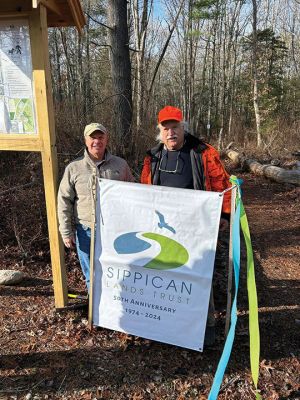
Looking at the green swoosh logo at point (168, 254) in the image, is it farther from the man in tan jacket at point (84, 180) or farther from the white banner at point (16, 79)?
the white banner at point (16, 79)

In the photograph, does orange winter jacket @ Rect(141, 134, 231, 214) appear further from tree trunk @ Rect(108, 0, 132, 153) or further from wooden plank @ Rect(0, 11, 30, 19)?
tree trunk @ Rect(108, 0, 132, 153)

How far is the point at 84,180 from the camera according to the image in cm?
313

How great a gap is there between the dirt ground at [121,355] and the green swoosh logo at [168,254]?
90cm

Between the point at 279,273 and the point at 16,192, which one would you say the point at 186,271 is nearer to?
the point at 279,273

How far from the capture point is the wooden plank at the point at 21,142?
10.7 ft

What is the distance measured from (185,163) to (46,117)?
136cm

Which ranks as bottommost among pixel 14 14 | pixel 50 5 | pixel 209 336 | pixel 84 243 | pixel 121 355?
pixel 121 355

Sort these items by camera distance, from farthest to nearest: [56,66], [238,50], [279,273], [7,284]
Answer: [238,50] → [56,66] → [279,273] → [7,284]

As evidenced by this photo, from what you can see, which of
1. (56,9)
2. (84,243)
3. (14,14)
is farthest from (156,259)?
(56,9)

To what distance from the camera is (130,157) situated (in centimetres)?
660

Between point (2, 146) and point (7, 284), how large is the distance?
6.12 ft

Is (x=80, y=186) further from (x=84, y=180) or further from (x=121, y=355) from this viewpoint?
(x=121, y=355)

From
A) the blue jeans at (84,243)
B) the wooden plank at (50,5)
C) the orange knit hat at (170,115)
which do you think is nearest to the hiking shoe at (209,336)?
the blue jeans at (84,243)

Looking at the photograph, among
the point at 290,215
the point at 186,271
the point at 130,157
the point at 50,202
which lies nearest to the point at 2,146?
the point at 50,202
